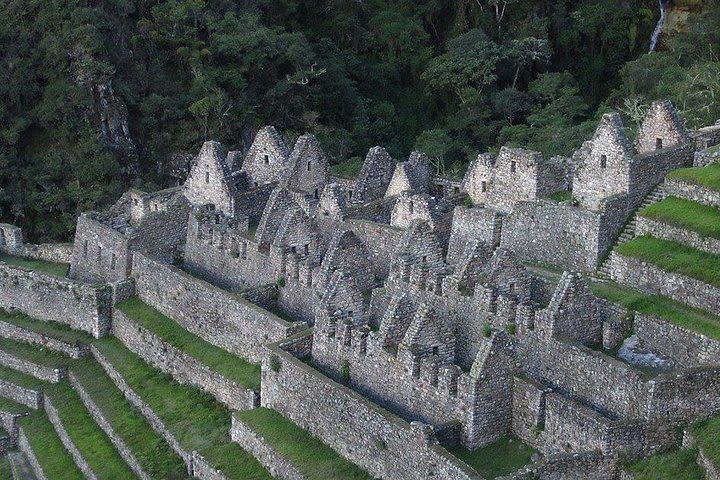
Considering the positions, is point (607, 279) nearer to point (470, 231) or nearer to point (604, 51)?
point (470, 231)

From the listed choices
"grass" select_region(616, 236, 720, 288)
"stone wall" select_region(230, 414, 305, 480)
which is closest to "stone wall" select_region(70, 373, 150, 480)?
"stone wall" select_region(230, 414, 305, 480)

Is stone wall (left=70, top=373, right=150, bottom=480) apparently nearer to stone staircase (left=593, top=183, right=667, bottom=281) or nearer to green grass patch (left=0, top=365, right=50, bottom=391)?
green grass patch (left=0, top=365, right=50, bottom=391)

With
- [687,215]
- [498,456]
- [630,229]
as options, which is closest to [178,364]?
[498,456]

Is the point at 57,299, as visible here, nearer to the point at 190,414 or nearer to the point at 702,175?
the point at 190,414

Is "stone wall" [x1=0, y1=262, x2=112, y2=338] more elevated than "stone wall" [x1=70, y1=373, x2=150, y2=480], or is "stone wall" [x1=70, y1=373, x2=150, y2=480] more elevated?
"stone wall" [x1=0, y1=262, x2=112, y2=338]

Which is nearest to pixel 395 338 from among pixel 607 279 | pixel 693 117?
pixel 607 279

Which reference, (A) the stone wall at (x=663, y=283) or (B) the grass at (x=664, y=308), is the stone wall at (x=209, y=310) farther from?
(A) the stone wall at (x=663, y=283)
